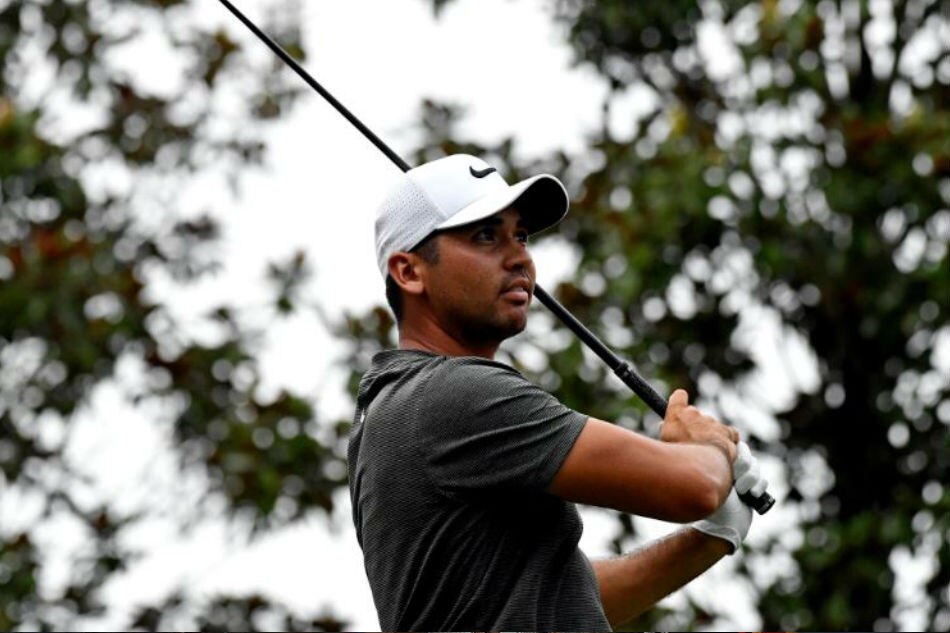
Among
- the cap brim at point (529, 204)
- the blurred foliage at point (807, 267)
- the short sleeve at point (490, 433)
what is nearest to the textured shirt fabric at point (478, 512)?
the short sleeve at point (490, 433)

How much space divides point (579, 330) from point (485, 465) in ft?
2.83

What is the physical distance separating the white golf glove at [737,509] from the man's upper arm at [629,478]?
0.55 metres

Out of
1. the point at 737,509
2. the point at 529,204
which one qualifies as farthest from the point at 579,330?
the point at 737,509

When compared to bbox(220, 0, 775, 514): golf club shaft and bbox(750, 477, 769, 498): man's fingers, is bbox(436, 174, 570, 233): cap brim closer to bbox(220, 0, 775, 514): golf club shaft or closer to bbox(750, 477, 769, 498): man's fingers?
bbox(220, 0, 775, 514): golf club shaft

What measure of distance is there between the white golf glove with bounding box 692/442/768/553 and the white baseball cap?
0.65 meters

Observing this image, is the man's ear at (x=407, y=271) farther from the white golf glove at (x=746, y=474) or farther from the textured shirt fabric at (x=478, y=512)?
the white golf glove at (x=746, y=474)

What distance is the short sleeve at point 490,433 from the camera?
13.7 feet

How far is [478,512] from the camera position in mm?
4207

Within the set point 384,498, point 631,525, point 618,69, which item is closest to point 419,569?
point 384,498

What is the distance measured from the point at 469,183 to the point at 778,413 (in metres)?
8.72

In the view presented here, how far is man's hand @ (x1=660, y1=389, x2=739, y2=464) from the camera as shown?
4367mm

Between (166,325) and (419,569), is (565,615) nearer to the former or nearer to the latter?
(419,569)

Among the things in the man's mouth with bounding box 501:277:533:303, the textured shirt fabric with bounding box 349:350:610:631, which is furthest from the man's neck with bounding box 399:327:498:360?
the textured shirt fabric with bounding box 349:350:610:631

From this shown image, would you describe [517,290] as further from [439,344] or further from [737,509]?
[737,509]
